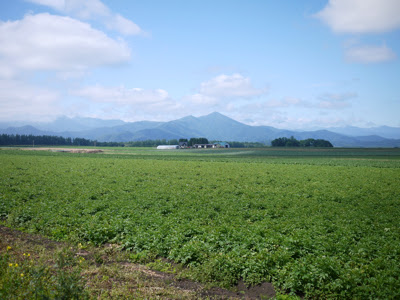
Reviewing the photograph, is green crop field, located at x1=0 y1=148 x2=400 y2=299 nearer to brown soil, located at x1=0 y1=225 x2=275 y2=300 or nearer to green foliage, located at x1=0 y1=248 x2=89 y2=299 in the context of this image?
brown soil, located at x1=0 y1=225 x2=275 y2=300

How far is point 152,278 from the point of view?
10023 mm

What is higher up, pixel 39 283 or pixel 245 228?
pixel 39 283

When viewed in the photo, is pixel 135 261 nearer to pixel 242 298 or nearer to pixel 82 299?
pixel 82 299

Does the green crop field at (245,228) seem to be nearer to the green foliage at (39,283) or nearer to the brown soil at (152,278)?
the brown soil at (152,278)

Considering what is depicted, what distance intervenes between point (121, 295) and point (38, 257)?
4.88 metres

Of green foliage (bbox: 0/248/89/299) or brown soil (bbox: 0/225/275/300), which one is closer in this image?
green foliage (bbox: 0/248/89/299)

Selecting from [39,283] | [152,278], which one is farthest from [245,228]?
[39,283]

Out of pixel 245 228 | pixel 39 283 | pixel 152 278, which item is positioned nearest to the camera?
pixel 39 283

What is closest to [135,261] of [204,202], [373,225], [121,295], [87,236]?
[121,295]

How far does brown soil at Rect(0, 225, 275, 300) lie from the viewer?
9.20 metres

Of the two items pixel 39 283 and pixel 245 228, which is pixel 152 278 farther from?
pixel 245 228

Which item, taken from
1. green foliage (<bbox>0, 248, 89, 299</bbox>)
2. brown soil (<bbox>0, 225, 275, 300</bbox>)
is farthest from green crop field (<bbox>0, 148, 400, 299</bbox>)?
green foliage (<bbox>0, 248, 89, 299</bbox>)

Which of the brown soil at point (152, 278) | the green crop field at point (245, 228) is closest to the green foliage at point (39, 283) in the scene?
the brown soil at point (152, 278)

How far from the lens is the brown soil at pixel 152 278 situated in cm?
920
